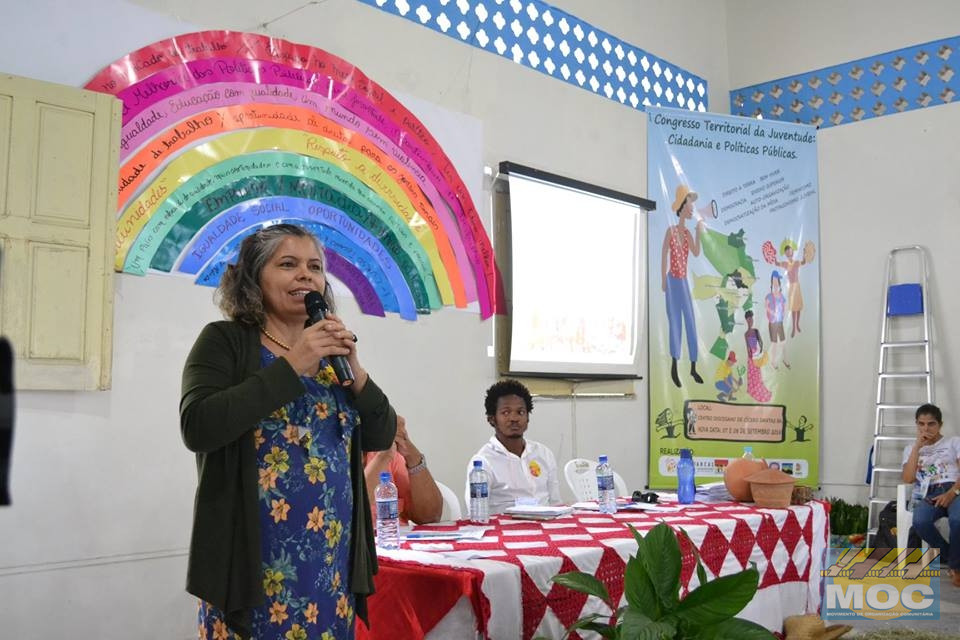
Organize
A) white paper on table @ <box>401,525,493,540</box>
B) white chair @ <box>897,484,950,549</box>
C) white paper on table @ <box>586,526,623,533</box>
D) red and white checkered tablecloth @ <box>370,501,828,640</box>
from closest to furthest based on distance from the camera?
red and white checkered tablecloth @ <box>370,501,828,640</box> < white paper on table @ <box>401,525,493,540</box> < white paper on table @ <box>586,526,623,533</box> < white chair @ <box>897,484,950,549</box>

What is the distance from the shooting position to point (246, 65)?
372 cm

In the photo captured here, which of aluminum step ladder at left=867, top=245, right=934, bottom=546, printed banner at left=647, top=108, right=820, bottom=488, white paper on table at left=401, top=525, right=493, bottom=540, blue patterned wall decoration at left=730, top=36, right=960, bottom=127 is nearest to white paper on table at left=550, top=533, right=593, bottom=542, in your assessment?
white paper on table at left=401, top=525, right=493, bottom=540

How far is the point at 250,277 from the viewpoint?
67.9 inches

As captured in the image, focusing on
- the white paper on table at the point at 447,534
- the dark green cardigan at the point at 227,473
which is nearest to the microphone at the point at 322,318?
the dark green cardigan at the point at 227,473

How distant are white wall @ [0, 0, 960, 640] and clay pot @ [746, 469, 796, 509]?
66.5 inches

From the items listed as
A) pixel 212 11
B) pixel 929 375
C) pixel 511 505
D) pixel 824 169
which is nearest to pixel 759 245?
pixel 824 169

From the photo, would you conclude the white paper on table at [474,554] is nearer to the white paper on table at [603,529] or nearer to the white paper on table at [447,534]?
the white paper on table at [447,534]

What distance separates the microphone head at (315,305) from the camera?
1.65m

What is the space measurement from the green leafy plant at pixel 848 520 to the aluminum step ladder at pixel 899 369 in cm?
10

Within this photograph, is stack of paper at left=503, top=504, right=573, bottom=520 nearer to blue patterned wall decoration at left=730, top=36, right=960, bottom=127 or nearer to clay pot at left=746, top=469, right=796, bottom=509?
clay pot at left=746, top=469, right=796, bottom=509

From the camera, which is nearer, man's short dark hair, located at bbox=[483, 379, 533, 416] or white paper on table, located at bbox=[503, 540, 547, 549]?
white paper on table, located at bbox=[503, 540, 547, 549]

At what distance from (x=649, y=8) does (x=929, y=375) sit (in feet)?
10.5

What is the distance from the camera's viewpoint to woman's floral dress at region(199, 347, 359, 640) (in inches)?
60.4

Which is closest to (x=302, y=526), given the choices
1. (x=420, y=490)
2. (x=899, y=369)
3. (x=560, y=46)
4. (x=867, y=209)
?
(x=420, y=490)
